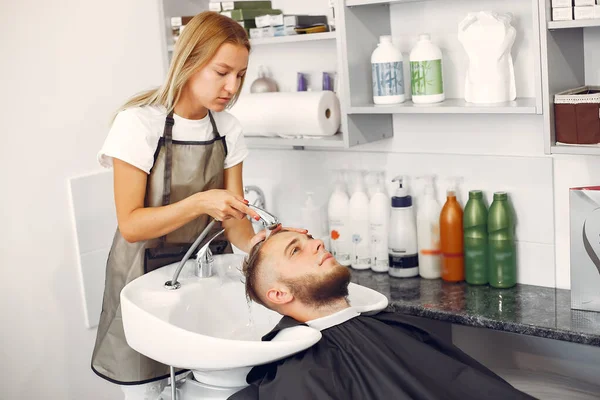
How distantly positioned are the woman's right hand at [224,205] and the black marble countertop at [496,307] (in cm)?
73

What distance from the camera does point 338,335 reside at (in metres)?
1.99

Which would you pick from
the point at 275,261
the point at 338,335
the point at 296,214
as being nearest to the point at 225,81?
the point at 275,261

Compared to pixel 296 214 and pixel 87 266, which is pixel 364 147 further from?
pixel 87 266

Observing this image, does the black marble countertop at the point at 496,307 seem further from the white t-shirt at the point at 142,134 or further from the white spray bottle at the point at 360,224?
the white t-shirt at the point at 142,134

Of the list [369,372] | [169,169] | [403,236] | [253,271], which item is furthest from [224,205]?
[403,236]

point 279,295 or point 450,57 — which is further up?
point 450,57

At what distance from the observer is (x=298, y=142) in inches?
112

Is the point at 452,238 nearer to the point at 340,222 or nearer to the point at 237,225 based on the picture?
the point at 340,222

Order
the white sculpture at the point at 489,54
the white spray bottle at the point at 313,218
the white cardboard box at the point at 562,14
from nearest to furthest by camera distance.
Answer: the white cardboard box at the point at 562,14, the white sculpture at the point at 489,54, the white spray bottle at the point at 313,218

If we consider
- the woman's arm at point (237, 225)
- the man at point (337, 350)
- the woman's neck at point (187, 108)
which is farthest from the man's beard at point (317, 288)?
the woman's neck at point (187, 108)

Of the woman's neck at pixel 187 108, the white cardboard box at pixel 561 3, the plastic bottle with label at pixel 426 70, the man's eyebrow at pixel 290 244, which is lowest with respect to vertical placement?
the man's eyebrow at pixel 290 244

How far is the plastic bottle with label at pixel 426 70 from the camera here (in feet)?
8.30

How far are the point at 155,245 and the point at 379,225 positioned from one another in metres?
0.89

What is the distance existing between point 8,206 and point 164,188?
0.70 m
